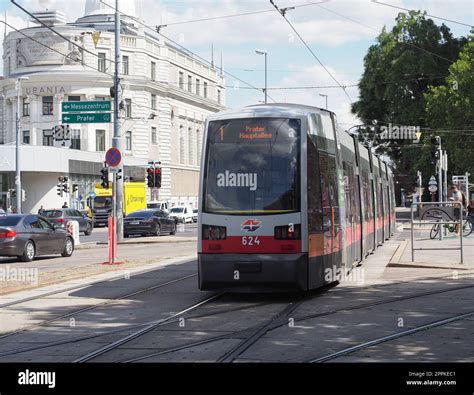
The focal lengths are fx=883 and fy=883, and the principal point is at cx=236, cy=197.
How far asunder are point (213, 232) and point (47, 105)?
69.2m

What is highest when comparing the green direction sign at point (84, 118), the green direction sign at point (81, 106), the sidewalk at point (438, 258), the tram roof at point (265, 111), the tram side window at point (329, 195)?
the green direction sign at point (81, 106)

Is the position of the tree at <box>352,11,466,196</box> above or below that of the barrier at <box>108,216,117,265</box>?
above

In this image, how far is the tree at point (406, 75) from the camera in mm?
64000

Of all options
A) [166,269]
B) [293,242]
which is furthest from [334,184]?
[166,269]

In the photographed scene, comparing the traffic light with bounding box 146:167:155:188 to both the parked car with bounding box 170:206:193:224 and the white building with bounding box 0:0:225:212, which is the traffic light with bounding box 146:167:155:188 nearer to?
the parked car with bounding box 170:206:193:224

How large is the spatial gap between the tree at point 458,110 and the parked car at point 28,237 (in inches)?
1419

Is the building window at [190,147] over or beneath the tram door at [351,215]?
over

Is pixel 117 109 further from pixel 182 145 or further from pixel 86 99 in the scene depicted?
pixel 182 145

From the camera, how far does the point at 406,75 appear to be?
6372cm

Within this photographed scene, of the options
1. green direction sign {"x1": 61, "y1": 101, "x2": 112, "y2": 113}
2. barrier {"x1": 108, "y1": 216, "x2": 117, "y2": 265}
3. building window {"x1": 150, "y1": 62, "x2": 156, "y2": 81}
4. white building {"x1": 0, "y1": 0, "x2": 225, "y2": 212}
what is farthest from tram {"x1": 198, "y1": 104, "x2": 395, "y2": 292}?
building window {"x1": 150, "y1": 62, "x2": 156, "y2": 81}

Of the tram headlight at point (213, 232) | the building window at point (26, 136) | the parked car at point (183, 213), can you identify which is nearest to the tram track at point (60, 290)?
the tram headlight at point (213, 232)

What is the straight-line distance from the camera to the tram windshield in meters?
13.6

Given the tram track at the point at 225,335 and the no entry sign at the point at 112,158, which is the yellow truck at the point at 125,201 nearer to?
the no entry sign at the point at 112,158
